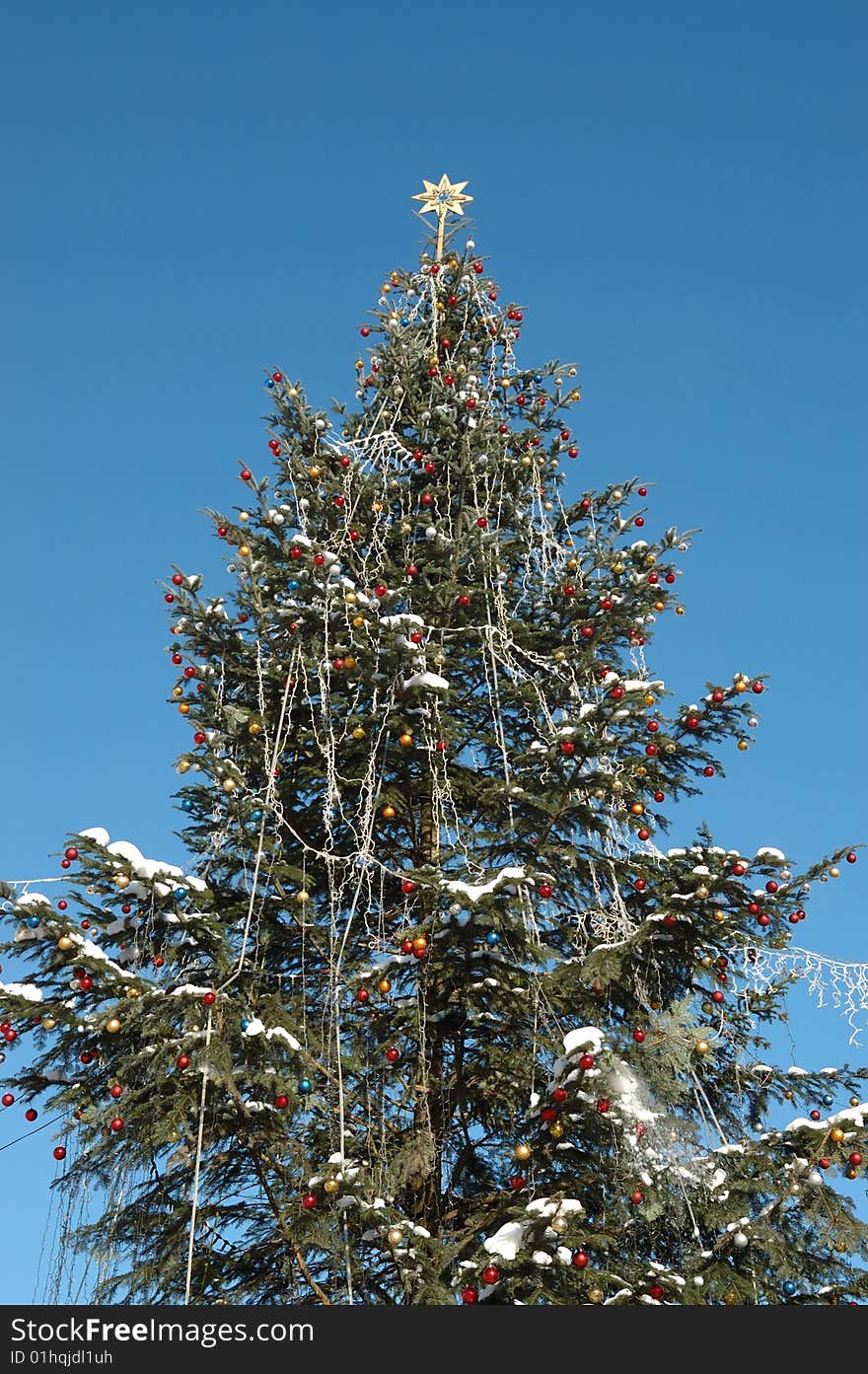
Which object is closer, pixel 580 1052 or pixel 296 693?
pixel 580 1052

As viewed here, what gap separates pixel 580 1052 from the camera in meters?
5.50

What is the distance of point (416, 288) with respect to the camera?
33.9 ft

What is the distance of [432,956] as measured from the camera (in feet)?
21.7

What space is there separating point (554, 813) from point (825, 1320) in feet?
8.97

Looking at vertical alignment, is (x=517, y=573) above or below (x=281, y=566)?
above

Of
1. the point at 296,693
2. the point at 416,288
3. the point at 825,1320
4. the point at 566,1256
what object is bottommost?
the point at 825,1320

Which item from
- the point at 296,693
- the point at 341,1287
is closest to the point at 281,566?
the point at 296,693

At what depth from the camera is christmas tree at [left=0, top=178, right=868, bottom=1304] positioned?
579cm

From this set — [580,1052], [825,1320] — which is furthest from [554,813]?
[825,1320]

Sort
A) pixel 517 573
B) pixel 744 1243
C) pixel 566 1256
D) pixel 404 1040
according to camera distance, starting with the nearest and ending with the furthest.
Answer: pixel 566 1256 → pixel 744 1243 → pixel 404 1040 → pixel 517 573

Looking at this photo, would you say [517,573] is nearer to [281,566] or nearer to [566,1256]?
[281,566]

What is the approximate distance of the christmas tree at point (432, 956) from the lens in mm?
5785

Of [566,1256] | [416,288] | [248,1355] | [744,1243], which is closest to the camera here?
[248,1355]

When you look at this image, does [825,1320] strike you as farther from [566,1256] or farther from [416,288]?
[416,288]
